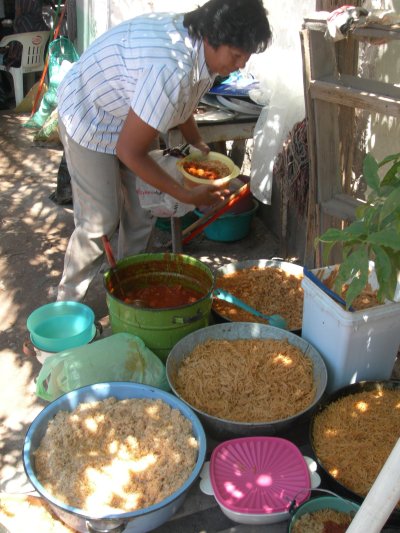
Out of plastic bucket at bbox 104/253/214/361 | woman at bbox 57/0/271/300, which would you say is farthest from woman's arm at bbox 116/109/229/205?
plastic bucket at bbox 104/253/214/361

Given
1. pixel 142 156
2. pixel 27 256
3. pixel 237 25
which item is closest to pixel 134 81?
pixel 142 156

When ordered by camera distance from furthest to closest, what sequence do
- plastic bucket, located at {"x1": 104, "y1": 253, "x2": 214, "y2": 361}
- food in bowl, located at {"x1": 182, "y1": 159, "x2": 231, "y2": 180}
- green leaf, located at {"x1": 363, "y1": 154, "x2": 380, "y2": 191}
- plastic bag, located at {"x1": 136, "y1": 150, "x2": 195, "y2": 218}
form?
plastic bag, located at {"x1": 136, "y1": 150, "x2": 195, "y2": 218}, food in bowl, located at {"x1": 182, "y1": 159, "x2": 231, "y2": 180}, plastic bucket, located at {"x1": 104, "y1": 253, "x2": 214, "y2": 361}, green leaf, located at {"x1": 363, "y1": 154, "x2": 380, "y2": 191}

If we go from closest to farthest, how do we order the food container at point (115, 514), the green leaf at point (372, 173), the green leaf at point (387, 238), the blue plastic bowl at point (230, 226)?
the green leaf at point (387, 238) < the green leaf at point (372, 173) < the food container at point (115, 514) < the blue plastic bowl at point (230, 226)

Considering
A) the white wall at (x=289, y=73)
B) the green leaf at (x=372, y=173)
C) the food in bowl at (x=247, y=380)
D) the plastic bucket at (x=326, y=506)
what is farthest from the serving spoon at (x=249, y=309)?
the green leaf at (x=372, y=173)

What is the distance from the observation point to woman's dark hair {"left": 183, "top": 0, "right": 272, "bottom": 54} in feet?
7.89

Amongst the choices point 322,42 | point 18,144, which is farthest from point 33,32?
point 322,42

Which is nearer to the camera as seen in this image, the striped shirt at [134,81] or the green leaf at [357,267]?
the green leaf at [357,267]

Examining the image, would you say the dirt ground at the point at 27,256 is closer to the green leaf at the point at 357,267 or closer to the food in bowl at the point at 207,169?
the food in bowl at the point at 207,169

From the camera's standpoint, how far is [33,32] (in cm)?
770

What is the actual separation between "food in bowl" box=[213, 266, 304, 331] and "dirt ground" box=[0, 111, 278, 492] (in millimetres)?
875

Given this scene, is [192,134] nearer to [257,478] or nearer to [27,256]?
[27,256]

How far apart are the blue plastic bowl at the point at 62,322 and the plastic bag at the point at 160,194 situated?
2.41 feet

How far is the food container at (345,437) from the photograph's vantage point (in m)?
2.10

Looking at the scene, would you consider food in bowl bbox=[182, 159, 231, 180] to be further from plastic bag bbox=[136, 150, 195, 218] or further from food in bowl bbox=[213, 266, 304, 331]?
food in bowl bbox=[213, 266, 304, 331]
